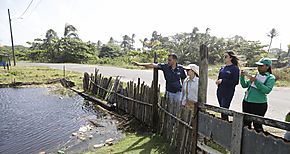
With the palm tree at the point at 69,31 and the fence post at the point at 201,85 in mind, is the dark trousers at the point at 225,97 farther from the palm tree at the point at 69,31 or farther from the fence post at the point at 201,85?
the palm tree at the point at 69,31

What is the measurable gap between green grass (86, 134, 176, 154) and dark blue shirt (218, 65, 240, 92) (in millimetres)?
1672

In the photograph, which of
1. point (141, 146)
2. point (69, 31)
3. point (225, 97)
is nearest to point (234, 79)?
point (225, 97)

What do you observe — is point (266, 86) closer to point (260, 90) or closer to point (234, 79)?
point (260, 90)

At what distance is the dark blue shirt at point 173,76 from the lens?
5777 millimetres

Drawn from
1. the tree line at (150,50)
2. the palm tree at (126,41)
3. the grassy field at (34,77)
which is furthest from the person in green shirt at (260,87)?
the palm tree at (126,41)

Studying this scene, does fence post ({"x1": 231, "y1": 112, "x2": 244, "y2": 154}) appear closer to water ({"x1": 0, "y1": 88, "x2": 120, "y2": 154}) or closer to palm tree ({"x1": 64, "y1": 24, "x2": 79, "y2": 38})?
water ({"x1": 0, "y1": 88, "x2": 120, "y2": 154})

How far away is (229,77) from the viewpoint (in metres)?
4.62

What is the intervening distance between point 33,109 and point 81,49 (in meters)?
35.6

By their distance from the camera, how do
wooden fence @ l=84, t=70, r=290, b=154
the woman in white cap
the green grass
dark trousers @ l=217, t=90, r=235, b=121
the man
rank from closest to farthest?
1. wooden fence @ l=84, t=70, r=290, b=154
2. dark trousers @ l=217, t=90, r=235, b=121
3. the woman in white cap
4. the green grass
5. the man

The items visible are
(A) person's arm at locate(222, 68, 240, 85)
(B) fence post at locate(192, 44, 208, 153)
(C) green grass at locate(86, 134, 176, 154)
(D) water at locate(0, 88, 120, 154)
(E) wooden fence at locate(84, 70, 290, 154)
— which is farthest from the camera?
(D) water at locate(0, 88, 120, 154)

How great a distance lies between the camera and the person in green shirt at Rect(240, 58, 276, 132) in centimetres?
396

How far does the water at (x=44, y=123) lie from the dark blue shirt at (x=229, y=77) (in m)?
3.58

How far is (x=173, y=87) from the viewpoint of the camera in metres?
5.86

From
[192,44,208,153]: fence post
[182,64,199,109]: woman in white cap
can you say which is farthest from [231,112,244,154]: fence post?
[182,64,199,109]: woman in white cap
